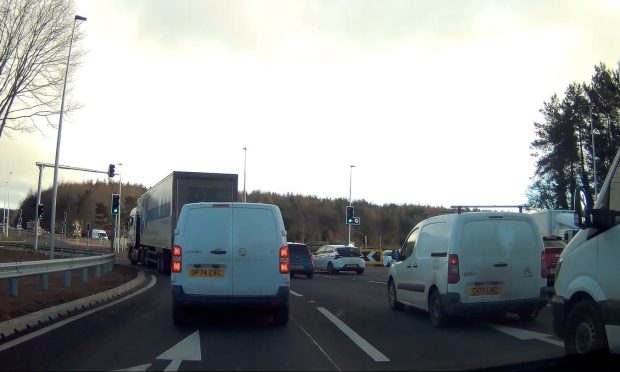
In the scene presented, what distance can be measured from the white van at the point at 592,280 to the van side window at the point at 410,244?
4857mm

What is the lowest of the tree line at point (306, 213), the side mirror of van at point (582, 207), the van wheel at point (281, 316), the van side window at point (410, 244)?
the van wheel at point (281, 316)

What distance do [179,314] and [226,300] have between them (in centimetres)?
94

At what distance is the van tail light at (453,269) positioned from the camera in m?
10.0

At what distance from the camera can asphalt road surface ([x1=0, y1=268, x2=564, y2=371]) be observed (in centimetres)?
721

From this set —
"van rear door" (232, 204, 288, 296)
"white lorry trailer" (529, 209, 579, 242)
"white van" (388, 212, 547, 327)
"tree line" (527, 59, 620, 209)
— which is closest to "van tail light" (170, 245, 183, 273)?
"van rear door" (232, 204, 288, 296)

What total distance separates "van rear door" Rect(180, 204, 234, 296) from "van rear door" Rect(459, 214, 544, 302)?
13.0 ft

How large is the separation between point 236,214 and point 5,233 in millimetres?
87134

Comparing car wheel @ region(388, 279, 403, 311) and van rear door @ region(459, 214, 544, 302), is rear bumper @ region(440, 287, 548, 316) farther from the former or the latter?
car wheel @ region(388, 279, 403, 311)

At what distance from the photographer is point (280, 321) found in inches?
409

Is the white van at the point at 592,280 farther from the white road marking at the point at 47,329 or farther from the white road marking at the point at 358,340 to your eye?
the white road marking at the point at 47,329

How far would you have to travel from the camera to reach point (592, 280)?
22.0 ft

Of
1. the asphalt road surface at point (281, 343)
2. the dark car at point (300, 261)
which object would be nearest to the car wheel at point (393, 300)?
the asphalt road surface at point (281, 343)

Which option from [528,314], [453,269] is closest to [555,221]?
[528,314]

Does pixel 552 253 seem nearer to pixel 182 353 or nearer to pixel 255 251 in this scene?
pixel 255 251
